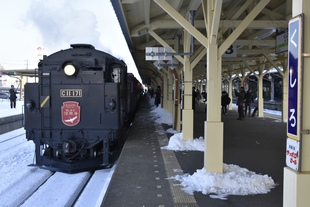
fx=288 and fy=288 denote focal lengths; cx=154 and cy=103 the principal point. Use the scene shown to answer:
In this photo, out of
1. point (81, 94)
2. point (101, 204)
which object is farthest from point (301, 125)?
point (81, 94)

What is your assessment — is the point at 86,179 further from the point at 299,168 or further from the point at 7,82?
the point at 7,82

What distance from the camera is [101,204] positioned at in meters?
4.42

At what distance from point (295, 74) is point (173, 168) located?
168 inches

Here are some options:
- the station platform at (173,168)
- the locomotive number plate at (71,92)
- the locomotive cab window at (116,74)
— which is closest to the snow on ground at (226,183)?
the station platform at (173,168)

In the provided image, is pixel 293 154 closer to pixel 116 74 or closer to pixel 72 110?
pixel 72 110

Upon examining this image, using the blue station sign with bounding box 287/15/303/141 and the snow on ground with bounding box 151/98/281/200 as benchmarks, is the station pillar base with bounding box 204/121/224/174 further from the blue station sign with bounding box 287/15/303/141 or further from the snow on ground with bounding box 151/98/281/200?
the blue station sign with bounding box 287/15/303/141

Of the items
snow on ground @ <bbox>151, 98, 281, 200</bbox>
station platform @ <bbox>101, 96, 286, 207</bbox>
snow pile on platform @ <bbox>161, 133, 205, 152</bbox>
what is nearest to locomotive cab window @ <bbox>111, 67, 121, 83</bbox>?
station platform @ <bbox>101, 96, 286, 207</bbox>

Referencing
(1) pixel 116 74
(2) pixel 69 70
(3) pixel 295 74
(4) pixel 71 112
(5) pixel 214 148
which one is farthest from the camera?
(1) pixel 116 74

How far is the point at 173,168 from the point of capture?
250 inches

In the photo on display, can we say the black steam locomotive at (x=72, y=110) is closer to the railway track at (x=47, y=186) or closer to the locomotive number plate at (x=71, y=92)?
the locomotive number plate at (x=71, y=92)

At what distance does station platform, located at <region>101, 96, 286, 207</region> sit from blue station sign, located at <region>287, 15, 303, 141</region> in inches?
89.1

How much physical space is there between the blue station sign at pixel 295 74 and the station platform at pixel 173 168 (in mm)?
2263

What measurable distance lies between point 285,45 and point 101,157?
20.1 feet

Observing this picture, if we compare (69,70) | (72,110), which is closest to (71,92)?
(72,110)
